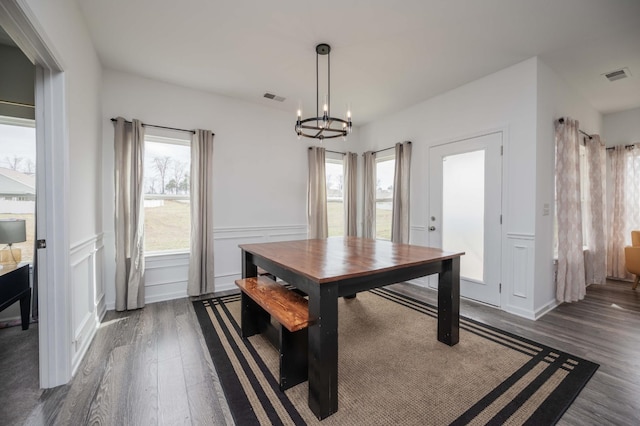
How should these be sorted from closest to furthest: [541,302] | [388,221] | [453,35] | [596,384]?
[596,384]
[453,35]
[541,302]
[388,221]

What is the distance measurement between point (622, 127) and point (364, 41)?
4863 millimetres

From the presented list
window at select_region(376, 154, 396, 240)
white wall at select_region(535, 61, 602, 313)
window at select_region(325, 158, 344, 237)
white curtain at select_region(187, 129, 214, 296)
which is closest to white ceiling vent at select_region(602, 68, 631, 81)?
white wall at select_region(535, 61, 602, 313)

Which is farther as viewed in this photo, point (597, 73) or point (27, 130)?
point (597, 73)

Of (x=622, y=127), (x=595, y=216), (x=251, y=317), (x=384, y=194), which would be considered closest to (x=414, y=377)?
(x=251, y=317)

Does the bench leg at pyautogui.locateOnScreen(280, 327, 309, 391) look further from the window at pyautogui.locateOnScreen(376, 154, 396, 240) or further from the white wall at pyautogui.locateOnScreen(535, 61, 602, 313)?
the window at pyautogui.locateOnScreen(376, 154, 396, 240)

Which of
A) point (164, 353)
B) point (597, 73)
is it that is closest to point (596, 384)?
point (164, 353)

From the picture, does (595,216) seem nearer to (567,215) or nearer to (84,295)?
(567,215)

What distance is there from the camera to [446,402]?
62.5 inches

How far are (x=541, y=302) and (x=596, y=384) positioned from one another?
1342 mm

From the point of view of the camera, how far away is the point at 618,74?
3.13 m

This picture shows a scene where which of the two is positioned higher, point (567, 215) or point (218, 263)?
point (567, 215)

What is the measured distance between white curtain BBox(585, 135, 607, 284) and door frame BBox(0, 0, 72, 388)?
604 centimetres

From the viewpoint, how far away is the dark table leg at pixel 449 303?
2248 millimetres

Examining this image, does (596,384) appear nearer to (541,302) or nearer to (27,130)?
(541,302)
